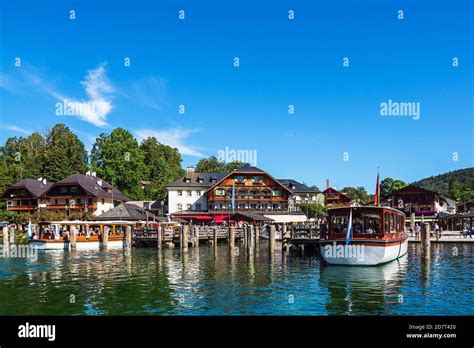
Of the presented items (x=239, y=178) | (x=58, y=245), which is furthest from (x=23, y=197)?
(x=58, y=245)

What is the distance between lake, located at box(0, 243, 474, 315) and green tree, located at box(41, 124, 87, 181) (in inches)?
2613

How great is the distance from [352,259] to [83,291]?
16132 millimetres

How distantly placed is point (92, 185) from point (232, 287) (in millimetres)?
65731

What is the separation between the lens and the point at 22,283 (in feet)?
81.4

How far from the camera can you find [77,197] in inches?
3253

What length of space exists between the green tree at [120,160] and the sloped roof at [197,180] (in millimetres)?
13868

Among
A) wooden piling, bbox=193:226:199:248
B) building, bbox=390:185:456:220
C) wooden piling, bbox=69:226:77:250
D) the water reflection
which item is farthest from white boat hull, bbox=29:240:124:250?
building, bbox=390:185:456:220

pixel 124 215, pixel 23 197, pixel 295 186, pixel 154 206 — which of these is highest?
pixel 295 186

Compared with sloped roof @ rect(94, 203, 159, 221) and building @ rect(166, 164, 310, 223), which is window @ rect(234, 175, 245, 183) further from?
sloped roof @ rect(94, 203, 159, 221)

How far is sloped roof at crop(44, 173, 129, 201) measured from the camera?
81.5 m

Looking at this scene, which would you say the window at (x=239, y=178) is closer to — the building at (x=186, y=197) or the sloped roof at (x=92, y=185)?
the building at (x=186, y=197)

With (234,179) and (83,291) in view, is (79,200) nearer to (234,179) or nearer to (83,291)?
(234,179)

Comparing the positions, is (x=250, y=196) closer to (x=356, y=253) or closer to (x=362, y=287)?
(x=356, y=253)
